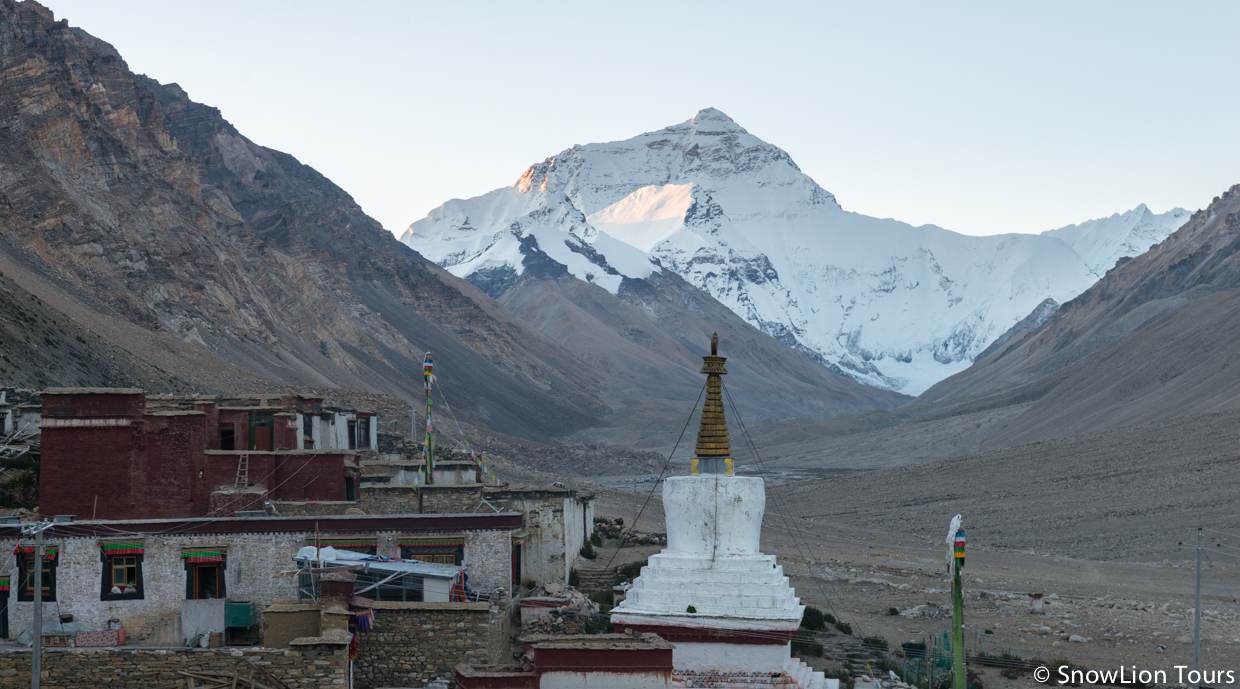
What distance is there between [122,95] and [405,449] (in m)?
73.4

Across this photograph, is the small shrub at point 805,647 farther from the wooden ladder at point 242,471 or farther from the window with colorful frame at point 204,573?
the window with colorful frame at point 204,573

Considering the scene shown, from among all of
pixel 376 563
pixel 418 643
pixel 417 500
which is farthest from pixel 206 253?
pixel 418 643

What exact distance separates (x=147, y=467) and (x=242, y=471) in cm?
191

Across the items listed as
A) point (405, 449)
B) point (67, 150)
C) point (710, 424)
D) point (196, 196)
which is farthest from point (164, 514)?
point (196, 196)

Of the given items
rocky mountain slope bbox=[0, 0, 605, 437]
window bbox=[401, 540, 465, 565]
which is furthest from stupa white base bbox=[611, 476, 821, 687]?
rocky mountain slope bbox=[0, 0, 605, 437]

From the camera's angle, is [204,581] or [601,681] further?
[204,581]

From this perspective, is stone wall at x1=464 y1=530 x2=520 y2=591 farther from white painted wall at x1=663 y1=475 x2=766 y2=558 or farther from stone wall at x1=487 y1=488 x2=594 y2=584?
stone wall at x1=487 y1=488 x2=594 y2=584

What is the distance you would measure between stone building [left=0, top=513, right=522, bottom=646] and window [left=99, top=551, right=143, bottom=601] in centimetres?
1

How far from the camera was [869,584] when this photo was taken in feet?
125

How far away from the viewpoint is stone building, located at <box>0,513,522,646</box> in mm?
18156

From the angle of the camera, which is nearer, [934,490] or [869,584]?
[869,584]

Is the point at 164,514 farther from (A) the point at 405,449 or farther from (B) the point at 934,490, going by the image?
(B) the point at 934,490

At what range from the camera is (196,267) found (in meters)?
88.4

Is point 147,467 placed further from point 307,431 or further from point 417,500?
point 307,431
